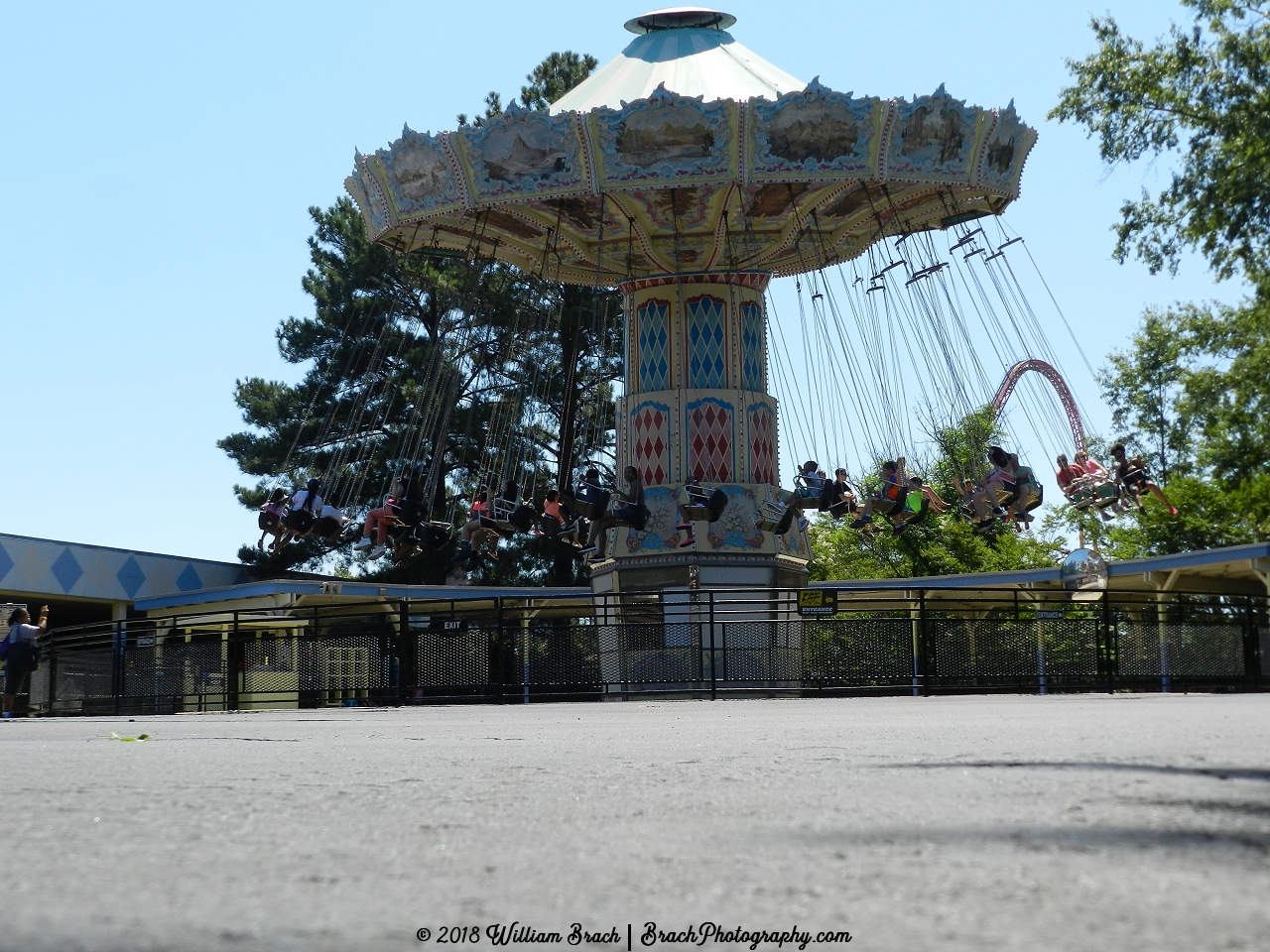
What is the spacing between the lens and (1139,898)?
2.62 m

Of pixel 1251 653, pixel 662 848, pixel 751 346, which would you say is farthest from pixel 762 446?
pixel 662 848

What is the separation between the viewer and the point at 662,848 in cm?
345

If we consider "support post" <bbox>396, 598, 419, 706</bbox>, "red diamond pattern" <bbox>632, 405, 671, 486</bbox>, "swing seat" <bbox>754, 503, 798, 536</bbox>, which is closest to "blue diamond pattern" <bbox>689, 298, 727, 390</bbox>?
"red diamond pattern" <bbox>632, 405, 671, 486</bbox>

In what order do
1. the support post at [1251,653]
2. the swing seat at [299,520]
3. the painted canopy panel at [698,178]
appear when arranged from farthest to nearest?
1. the swing seat at [299,520]
2. the painted canopy panel at [698,178]
3. the support post at [1251,653]

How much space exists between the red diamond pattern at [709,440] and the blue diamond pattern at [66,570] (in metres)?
20.8

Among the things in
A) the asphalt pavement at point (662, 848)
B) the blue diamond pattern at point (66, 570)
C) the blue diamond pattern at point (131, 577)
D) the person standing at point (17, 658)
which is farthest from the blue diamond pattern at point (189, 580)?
the asphalt pavement at point (662, 848)

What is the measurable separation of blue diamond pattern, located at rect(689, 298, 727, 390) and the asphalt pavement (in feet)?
66.4

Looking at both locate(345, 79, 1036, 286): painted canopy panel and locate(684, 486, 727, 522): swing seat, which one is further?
locate(684, 486, 727, 522): swing seat

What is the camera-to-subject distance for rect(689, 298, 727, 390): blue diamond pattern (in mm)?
26922

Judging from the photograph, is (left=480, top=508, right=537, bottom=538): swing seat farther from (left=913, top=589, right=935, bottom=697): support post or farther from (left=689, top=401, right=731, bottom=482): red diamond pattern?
(left=913, top=589, right=935, bottom=697): support post

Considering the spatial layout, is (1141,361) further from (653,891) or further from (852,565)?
(653,891)

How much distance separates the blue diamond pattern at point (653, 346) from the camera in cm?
2709

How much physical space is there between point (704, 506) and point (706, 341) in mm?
3455

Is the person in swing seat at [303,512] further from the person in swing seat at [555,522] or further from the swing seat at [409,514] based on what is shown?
the person in swing seat at [555,522]
